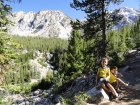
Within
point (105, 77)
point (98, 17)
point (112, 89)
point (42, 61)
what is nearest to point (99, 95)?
point (112, 89)

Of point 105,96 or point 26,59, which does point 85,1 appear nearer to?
point 105,96

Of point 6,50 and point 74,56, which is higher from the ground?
point 6,50

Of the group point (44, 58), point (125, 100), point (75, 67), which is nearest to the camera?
point (125, 100)

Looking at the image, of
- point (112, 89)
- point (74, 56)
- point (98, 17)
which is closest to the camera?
point (112, 89)

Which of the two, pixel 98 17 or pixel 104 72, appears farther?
pixel 98 17

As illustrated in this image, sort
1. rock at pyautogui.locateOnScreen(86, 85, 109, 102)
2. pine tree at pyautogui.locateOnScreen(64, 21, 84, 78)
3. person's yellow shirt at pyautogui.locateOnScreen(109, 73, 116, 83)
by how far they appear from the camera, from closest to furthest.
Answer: rock at pyautogui.locateOnScreen(86, 85, 109, 102), person's yellow shirt at pyautogui.locateOnScreen(109, 73, 116, 83), pine tree at pyautogui.locateOnScreen(64, 21, 84, 78)

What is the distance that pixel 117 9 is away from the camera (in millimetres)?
21625

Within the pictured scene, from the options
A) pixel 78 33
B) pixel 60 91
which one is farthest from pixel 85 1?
pixel 78 33

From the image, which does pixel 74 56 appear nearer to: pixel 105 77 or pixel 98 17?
pixel 98 17

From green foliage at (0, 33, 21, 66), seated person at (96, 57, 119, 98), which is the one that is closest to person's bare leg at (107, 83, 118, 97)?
seated person at (96, 57, 119, 98)

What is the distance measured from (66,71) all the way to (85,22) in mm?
17494

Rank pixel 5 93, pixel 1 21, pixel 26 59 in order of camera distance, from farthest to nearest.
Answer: pixel 26 59 → pixel 1 21 → pixel 5 93

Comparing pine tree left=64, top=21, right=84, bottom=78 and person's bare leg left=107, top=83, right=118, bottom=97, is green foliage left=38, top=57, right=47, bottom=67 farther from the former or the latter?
person's bare leg left=107, top=83, right=118, bottom=97

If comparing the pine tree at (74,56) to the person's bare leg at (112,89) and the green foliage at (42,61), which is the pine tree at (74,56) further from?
the green foliage at (42,61)
